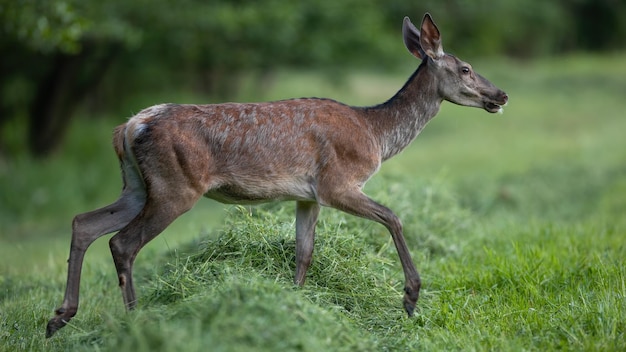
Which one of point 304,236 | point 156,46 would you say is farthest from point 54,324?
point 156,46

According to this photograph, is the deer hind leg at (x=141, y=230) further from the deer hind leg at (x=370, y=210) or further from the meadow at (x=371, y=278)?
the deer hind leg at (x=370, y=210)

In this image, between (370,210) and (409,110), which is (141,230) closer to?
(370,210)

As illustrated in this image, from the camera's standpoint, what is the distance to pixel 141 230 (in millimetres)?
6340

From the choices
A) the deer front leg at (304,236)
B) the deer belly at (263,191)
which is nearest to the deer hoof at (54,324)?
the deer belly at (263,191)

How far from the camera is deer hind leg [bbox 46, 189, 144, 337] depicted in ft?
21.0

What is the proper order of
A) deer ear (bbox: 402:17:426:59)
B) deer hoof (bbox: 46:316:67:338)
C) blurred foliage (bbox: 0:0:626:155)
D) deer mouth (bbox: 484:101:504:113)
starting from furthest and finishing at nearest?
blurred foliage (bbox: 0:0:626:155) → deer ear (bbox: 402:17:426:59) → deer mouth (bbox: 484:101:504:113) → deer hoof (bbox: 46:316:67:338)

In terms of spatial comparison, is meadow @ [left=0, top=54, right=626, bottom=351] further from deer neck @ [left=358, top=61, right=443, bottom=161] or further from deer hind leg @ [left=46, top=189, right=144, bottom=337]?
deer neck @ [left=358, top=61, right=443, bottom=161]

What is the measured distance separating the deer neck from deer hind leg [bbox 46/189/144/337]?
206 cm

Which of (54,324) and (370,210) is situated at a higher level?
(370,210)

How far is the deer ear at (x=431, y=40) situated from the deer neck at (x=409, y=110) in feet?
0.41

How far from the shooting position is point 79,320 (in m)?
6.56

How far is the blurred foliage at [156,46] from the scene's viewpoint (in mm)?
14031

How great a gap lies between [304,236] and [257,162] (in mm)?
729

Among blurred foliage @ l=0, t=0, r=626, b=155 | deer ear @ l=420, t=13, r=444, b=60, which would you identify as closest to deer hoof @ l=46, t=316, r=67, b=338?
deer ear @ l=420, t=13, r=444, b=60
